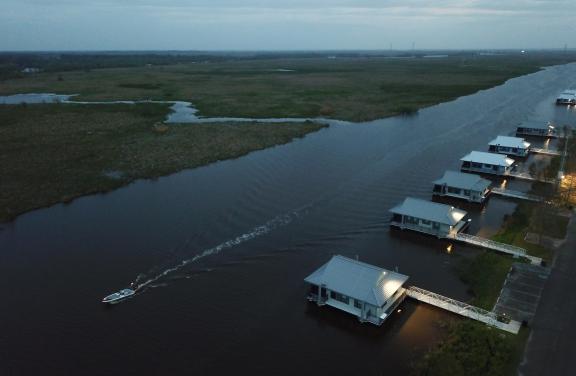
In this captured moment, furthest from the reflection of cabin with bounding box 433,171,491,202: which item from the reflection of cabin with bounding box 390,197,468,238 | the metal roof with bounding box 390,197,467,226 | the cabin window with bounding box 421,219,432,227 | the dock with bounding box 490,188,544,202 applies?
the cabin window with bounding box 421,219,432,227

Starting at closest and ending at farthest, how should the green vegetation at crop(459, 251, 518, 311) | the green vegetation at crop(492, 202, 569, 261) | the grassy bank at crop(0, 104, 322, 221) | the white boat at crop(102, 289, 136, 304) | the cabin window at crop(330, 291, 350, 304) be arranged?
the cabin window at crop(330, 291, 350, 304) < the green vegetation at crop(459, 251, 518, 311) < the white boat at crop(102, 289, 136, 304) < the green vegetation at crop(492, 202, 569, 261) < the grassy bank at crop(0, 104, 322, 221)

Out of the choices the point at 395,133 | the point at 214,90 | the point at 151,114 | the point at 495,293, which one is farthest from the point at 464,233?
the point at 214,90

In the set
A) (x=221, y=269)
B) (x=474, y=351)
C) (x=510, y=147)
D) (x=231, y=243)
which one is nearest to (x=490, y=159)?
(x=510, y=147)

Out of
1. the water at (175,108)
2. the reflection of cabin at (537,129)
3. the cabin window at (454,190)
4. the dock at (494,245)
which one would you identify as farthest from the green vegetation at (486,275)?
the water at (175,108)

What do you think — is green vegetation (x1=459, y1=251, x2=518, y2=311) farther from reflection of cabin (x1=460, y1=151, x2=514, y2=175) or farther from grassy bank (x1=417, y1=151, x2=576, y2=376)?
reflection of cabin (x1=460, y1=151, x2=514, y2=175)

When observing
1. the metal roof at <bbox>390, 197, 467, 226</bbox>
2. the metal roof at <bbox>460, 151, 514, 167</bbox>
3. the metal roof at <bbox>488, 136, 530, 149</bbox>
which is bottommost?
the metal roof at <bbox>390, 197, 467, 226</bbox>

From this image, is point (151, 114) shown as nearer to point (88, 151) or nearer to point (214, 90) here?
point (88, 151)

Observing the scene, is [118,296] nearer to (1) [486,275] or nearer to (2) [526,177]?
(1) [486,275]
